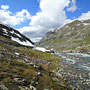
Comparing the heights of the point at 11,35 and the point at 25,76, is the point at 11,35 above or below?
above

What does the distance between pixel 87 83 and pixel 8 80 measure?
1618cm

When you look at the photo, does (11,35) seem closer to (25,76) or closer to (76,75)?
(76,75)

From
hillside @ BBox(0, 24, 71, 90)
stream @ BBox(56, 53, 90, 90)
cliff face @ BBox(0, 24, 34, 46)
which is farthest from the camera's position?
cliff face @ BBox(0, 24, 34, 46)

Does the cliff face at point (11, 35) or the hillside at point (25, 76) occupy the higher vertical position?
the cliff face at point (11, 35)

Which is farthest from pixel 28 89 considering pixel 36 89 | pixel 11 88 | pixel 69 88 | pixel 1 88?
pixel 69 88

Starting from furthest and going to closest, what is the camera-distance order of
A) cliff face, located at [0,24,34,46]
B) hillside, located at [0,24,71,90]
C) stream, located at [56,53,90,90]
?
cliff face, located at [0,24,34,46] < stream, located at [56,53,90,90] < hillside, located at [0,24,71,90]

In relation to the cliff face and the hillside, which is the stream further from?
the cliff face

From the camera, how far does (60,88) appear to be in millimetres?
18094

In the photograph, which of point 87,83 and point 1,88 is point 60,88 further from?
point 1,88

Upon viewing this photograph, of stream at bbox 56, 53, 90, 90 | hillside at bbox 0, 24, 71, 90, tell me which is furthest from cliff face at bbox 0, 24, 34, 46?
stream at bbox 56, 53, 90, 90

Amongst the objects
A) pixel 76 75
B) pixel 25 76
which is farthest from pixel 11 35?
pixel 25 76

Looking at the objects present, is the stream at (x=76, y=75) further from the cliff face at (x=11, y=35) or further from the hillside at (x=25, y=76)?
the cliff face at (x=11, y=35)

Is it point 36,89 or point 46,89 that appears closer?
point 36,89

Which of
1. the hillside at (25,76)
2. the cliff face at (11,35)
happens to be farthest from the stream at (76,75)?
the cliff face at (11,35)
